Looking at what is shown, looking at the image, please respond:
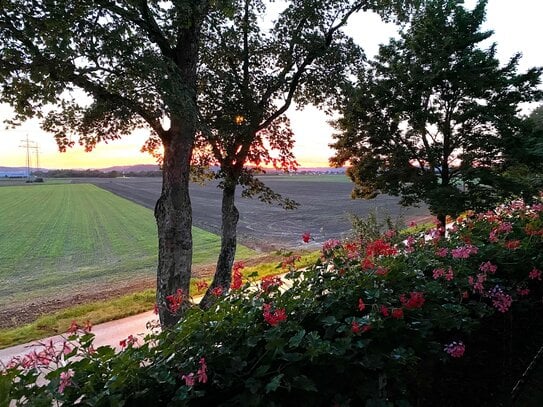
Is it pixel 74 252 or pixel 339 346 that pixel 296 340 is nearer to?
pixel 339 346

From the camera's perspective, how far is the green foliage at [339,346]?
1.28m

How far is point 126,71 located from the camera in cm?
614

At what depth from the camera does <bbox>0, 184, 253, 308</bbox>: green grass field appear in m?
13.1

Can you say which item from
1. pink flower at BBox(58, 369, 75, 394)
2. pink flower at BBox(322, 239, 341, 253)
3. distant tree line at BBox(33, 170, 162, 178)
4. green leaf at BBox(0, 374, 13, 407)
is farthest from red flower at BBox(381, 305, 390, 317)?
distant tree line at BBox(33, 170, 162, 178)

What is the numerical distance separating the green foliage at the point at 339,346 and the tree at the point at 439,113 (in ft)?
24.9

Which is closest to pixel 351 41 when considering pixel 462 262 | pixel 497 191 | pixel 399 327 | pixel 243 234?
pixel 497 191

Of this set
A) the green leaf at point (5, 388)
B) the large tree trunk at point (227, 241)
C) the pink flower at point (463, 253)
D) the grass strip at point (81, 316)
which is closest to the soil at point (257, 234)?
the grass strip at point (81, 316)

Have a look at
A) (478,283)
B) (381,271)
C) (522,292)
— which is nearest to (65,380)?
(381,271)

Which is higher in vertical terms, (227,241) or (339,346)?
(339,346)

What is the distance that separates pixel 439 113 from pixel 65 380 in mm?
10848

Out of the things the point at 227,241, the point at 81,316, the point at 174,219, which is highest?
the point at 174,219

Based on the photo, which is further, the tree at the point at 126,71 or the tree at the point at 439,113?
the tree at the point at 439,113

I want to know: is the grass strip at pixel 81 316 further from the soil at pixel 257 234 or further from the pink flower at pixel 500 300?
the pink flower at pixel 500 300

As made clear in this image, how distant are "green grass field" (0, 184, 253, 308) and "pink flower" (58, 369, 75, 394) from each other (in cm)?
1196
